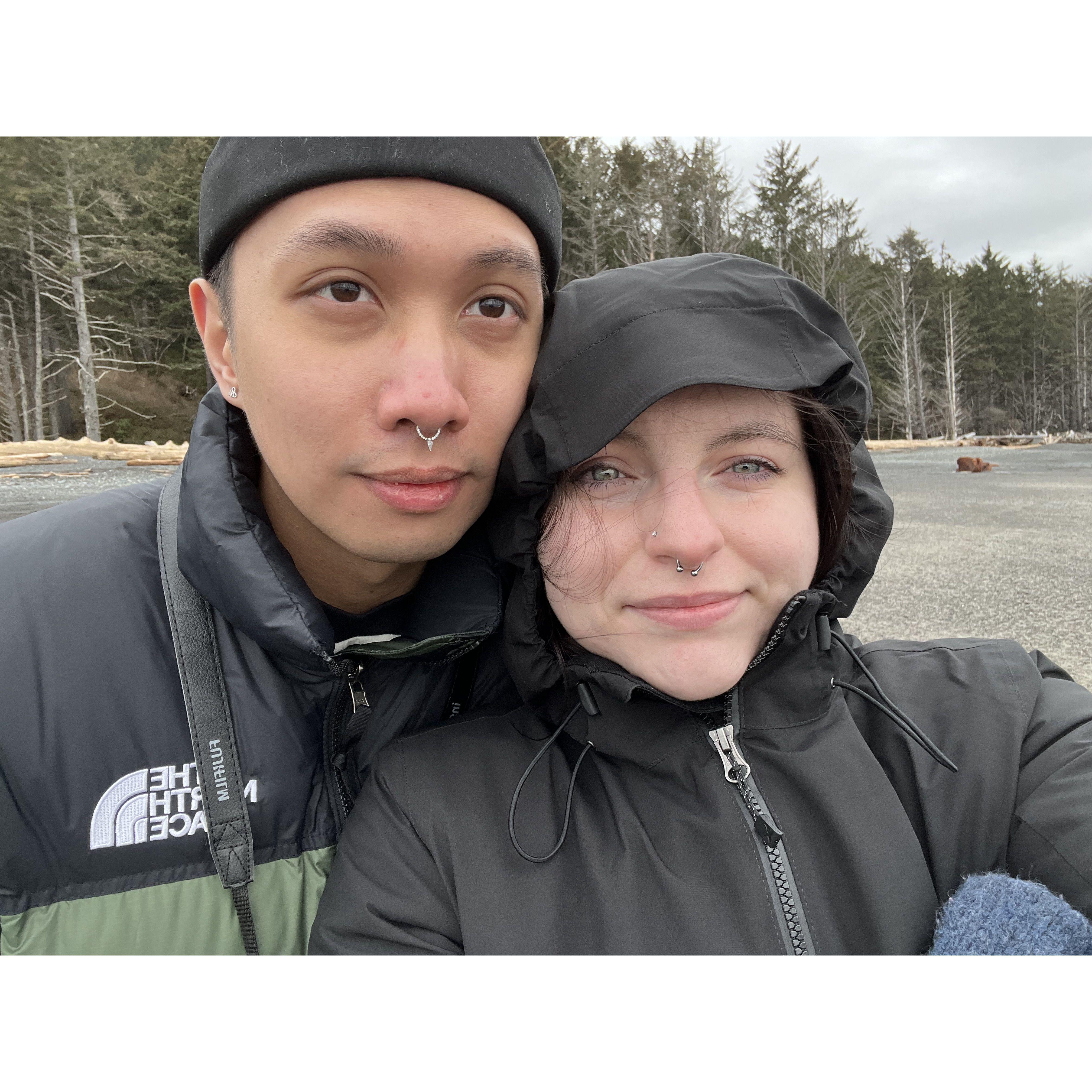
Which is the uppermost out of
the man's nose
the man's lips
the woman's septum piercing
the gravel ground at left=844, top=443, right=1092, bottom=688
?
the man's nose

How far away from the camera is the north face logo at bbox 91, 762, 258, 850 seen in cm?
114

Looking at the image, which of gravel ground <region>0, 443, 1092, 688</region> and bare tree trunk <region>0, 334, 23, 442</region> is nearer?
gravel ground <region>0, 443, 1092, 688</region>

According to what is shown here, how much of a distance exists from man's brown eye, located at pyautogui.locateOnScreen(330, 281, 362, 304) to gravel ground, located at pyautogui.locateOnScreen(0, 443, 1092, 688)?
2518 millimetres

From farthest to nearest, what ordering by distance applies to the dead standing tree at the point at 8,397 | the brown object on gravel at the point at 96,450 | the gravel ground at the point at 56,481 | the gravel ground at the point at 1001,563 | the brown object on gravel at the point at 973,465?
1. the dead standing tree at the point at 8,397
2. the brown object on gravel at the point at 96,450
3. the brown object on gravel at the point at 973,465
4. the gravel ground at the point at 56,481
5. the gravel ground at the point at 1001,563

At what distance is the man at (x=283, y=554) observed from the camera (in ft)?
3.40

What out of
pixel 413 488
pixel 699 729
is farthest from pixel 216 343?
pixel 699 729

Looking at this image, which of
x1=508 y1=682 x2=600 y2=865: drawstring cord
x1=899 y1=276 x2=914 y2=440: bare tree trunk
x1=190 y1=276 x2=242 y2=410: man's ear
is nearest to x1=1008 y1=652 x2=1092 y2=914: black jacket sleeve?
x1=508 y1=682 x2=600 y2=865: drawstring cord

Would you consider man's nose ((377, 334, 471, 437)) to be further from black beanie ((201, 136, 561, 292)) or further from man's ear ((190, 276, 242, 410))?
man's ear ((190, 276, 242, 410))

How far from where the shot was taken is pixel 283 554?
4.07ft

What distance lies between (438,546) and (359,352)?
1.06 feet

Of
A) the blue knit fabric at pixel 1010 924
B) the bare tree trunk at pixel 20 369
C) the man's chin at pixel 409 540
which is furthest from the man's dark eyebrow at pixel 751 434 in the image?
the bare tree trunk at pixel 20 369

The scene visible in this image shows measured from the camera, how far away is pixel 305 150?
1042 millimetres

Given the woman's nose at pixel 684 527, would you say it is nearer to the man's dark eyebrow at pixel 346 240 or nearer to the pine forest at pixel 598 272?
the man's dark eyebrow at pixel 346 240

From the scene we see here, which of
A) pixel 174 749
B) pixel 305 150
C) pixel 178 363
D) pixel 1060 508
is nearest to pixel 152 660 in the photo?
pixel 174 749
